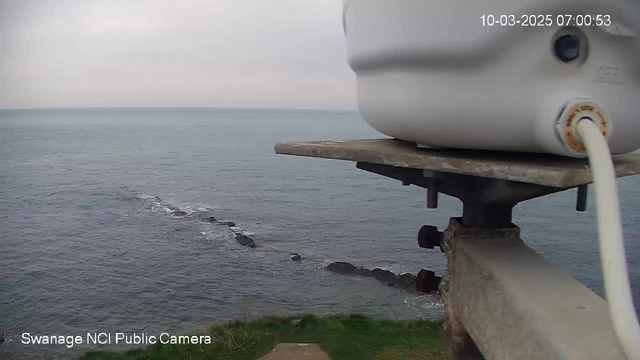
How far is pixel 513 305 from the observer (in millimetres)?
3809

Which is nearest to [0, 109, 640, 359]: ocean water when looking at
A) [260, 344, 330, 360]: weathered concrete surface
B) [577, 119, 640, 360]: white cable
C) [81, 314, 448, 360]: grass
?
[81, 314, 448, 360]: grass

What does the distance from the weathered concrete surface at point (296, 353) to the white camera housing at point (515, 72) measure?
31.8ft

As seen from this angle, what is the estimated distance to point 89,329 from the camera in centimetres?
2142

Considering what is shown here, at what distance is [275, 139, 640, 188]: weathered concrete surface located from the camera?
3.25m

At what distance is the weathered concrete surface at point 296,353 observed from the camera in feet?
41.8

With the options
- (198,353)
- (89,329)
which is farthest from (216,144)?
(198,353)

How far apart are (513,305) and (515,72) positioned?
1.63 metres

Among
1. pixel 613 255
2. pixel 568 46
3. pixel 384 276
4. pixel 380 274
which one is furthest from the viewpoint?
pixel 380 274

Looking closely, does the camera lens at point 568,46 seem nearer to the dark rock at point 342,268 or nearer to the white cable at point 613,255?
the white cable at point 613,255

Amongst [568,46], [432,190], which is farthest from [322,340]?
[568,46]

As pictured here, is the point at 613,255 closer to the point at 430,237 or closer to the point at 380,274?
the point at 430,237

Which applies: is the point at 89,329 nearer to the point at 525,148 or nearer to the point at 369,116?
the point at 369,116

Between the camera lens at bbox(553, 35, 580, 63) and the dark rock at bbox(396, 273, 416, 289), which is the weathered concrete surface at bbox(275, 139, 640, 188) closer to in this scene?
the camera lens at bbox(553, 35, 580, 63)

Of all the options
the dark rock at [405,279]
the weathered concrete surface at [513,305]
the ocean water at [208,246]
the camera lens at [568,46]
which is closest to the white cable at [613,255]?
the weathered concrete surface at [513,305]
